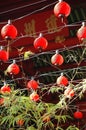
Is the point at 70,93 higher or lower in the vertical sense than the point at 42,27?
lower

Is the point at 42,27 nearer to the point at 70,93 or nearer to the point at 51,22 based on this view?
the point at 51,22

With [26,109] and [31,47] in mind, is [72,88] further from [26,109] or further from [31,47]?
[31,47]

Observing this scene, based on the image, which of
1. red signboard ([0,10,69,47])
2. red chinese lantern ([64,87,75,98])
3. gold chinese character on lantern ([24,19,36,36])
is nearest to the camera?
red chinese lantern ([64,87,75,98])

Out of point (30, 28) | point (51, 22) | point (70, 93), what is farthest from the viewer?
point (30, 28)

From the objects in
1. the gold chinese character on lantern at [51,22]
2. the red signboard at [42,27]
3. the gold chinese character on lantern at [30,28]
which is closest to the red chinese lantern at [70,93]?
the red signboard at [42,27]

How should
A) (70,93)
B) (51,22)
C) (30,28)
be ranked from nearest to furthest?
(70,93), (51,22), (30,28)

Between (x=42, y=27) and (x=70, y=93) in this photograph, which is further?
(x=42, y=27)

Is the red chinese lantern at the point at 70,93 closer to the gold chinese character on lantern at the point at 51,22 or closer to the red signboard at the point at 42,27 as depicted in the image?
the red signboard at the point at 42,27

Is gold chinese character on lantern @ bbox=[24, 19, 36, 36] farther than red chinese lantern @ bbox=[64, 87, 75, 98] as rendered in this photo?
Yes

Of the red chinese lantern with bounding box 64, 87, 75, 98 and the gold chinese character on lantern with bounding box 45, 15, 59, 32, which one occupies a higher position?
the gold chinese character on lantern with bounding box 45, 15, 59, 32

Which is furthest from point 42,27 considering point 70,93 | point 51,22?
point 70,93

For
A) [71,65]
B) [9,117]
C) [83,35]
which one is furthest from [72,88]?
[71,65]

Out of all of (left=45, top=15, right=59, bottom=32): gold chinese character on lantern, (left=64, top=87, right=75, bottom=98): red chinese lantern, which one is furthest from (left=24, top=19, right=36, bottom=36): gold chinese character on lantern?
(left=64, top=87, right=75, bottom=98): red chinese lantern

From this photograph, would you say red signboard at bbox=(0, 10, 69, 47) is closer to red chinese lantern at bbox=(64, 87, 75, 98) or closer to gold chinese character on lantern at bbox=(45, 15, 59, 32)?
gold chinese character on lantern at bbox=(45, 15, 59, 32)
